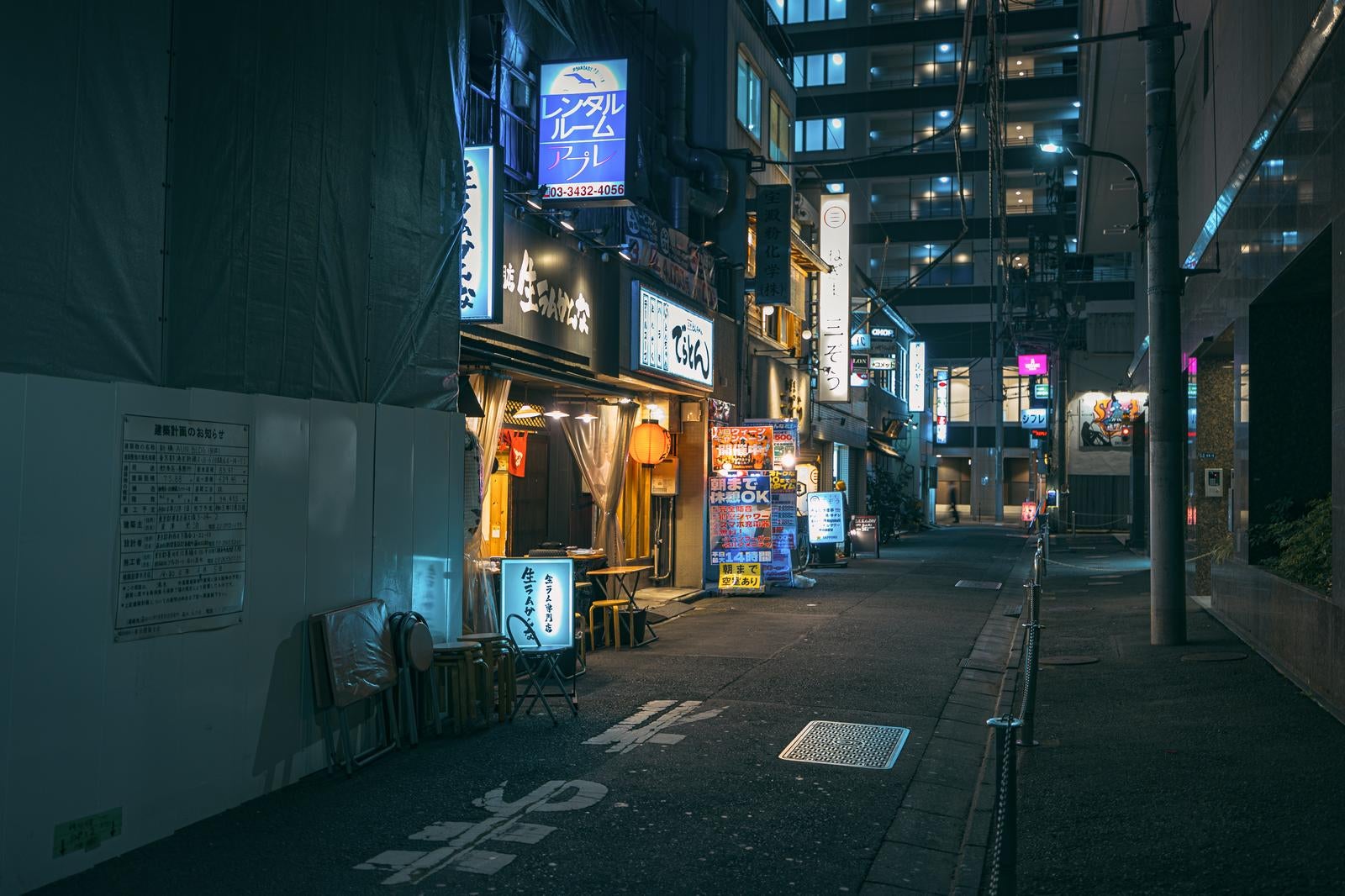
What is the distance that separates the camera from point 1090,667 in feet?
41.4

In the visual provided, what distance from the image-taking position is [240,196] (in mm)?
7520

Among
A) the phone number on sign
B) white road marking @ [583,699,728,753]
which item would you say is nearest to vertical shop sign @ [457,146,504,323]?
the phone number on sign

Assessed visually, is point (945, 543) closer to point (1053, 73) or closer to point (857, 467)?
point (857, 467)

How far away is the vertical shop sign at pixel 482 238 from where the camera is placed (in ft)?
39.5

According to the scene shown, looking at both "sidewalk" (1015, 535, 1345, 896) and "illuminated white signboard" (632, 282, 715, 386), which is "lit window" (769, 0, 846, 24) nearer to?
"illuminated white signboard" (632, 282, 715, 386)

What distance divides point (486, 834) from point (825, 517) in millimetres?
21996

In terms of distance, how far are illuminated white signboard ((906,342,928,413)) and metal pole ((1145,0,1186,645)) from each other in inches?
1641

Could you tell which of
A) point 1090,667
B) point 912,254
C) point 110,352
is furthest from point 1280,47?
point 912,254

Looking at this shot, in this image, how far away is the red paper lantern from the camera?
20078 mm

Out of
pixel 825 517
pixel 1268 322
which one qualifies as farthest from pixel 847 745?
pixel 825 517

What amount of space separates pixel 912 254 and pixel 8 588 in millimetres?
71024

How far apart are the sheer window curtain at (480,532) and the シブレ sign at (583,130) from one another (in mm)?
2864

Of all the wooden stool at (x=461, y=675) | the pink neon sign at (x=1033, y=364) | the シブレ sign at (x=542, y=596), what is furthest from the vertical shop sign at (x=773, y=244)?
the pink neon sign at (x=1033, y=364)

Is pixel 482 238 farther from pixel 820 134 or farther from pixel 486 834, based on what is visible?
pixel 820 134
